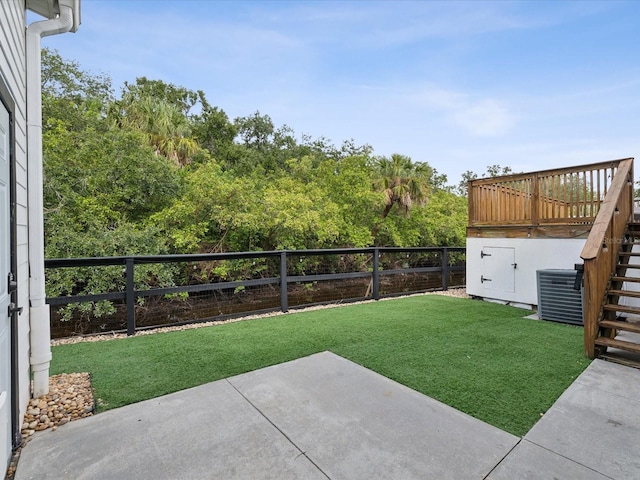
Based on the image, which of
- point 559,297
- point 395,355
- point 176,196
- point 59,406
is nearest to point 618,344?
point 559,297

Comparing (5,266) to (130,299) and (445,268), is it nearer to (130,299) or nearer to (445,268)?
(130,299)

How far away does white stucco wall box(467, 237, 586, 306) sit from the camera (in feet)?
15.7

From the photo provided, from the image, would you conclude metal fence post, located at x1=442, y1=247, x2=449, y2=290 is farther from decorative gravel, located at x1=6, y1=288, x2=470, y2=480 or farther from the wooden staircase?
decorative gravel, located at x1=6, y1=288, x2=470, y2=480

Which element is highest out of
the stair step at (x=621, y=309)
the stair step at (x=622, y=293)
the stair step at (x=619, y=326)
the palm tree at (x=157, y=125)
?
the palm tree at (x=157, y=125)

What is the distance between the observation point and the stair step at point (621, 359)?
2.78 m

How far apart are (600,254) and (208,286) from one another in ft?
15.3

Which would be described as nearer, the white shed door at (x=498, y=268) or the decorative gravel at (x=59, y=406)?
the decorative gravel at (x=59, y=406)

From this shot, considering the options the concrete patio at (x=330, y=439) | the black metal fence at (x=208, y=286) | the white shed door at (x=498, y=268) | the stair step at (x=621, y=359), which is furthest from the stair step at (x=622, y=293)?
the black metal fence at (x=208, y=286)

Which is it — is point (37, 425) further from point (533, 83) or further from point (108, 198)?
point (533, 83)

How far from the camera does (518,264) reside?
17.3ft

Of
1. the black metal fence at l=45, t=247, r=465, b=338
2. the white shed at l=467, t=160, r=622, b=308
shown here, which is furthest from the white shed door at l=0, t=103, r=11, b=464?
the white shed at l=467, t=160, r=622, b=308

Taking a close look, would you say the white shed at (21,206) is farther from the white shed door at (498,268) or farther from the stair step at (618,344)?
the white shed door at (498,268)

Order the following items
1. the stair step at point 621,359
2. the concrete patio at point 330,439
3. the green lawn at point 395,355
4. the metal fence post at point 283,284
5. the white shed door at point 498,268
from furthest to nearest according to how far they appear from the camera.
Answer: the white shed door at point 498,268, the metal fence post at point 283,284, the stair step at point 621,359, the green lawn at point 395,355, the concrete patio at point 330,439

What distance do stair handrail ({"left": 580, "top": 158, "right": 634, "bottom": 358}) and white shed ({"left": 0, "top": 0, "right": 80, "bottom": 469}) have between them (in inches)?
170
